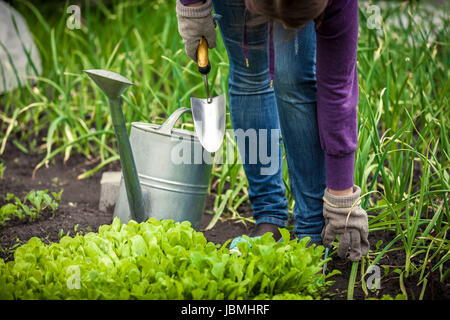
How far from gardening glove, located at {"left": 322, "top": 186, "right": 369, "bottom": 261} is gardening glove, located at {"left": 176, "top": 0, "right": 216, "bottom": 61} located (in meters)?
0.55

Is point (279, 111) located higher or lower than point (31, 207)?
higher

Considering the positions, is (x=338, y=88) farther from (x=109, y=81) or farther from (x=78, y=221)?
(x=78, y=221)

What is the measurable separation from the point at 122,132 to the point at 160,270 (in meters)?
0.44

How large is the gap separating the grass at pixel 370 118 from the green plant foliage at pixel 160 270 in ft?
0.65

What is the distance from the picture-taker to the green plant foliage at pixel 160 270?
1.17 metres

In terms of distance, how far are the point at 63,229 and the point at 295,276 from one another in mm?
940

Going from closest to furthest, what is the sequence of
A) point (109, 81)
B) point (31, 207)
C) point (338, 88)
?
point (338, 88) < point (109, 81) < point (31, 207)

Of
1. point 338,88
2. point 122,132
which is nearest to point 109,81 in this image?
point 122,132

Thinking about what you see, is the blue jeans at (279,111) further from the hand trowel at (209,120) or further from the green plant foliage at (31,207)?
the green plant foliage at (31,207)

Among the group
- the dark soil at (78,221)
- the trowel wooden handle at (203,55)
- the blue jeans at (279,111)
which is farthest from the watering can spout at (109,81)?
the dark soil at (78,221)

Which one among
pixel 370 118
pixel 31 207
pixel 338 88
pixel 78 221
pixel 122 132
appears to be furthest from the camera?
pixel 31 207

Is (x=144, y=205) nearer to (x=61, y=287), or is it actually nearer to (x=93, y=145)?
(x=61, y=287)

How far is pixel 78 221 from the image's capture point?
1.88 metres
